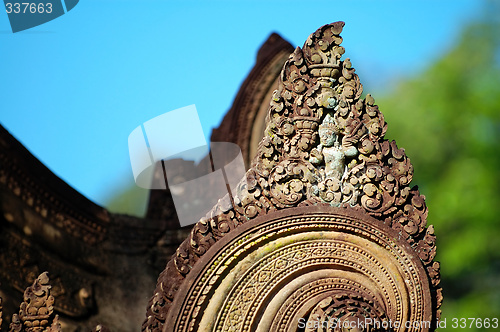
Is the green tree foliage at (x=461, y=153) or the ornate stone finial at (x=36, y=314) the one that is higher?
the green tree foliage at (x=461, y=153)

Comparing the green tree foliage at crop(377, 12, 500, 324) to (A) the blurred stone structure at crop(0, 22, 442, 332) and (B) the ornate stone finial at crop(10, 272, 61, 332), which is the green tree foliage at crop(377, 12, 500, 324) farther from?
(B) the ornate stone finial at crop(10, 272, 61, 332)

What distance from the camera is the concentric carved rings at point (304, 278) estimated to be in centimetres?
359

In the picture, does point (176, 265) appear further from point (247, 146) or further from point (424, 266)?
point (247, 146)

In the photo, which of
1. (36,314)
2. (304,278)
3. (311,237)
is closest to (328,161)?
(311,237)

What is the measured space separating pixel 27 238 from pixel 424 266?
3122mm

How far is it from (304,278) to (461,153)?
9281 millimetres

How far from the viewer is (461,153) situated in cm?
1243

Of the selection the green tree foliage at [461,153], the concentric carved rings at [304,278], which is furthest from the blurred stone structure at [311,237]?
the green tree foliage at [461,153]

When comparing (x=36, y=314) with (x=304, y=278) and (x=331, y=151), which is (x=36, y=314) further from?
(x=331, y=151)

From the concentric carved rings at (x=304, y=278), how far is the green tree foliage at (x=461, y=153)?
7.20 m

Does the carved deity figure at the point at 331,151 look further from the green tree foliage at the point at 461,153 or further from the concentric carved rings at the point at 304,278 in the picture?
the green tree foliage at the point at 461,153

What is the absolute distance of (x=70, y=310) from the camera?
19.2 ft

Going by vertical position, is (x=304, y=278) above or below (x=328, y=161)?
below

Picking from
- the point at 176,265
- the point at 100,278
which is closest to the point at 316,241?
the point at 176,265
